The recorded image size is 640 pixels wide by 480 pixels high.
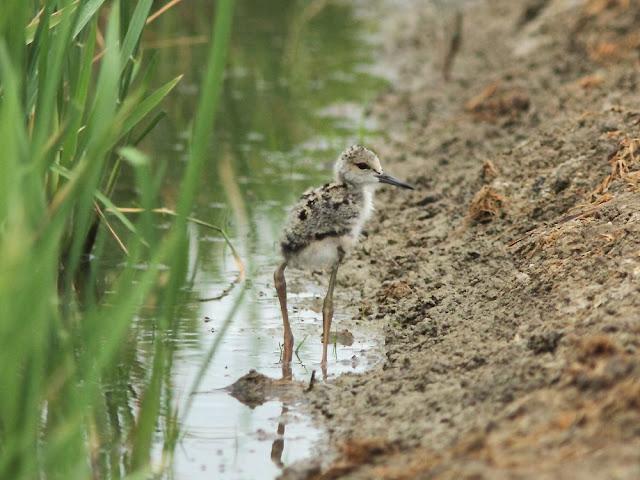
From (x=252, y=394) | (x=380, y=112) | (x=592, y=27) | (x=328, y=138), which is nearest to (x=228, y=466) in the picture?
(x=252, y=394)

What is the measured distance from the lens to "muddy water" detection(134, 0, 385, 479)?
5.11m

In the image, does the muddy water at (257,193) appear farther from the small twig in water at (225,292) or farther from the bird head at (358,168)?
the bird head at (358,168)

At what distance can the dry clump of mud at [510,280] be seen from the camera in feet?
13.2

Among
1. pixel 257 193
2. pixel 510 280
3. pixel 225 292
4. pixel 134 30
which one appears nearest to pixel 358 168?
pixel 510 280

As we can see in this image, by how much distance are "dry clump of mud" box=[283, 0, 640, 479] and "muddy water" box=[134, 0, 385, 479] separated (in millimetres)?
283

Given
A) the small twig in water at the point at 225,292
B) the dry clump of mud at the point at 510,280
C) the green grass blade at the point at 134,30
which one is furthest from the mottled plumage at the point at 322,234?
the green grass blade at the point at 134,30

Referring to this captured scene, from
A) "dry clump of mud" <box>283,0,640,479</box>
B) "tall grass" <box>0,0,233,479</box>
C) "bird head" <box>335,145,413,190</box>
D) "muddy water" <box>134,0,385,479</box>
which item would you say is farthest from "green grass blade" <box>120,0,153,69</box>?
"dry clump of mud" <box>283,0,640,479</box>

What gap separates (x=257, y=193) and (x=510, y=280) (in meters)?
3.22

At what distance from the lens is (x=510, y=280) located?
612cm

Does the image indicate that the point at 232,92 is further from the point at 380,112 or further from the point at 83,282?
the point at 83,282

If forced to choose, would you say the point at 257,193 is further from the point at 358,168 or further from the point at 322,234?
the point at 322,234

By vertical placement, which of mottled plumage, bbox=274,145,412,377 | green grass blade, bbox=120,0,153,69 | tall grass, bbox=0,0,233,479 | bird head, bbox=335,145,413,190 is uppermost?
green grass blade, bbox=120,0,153,69

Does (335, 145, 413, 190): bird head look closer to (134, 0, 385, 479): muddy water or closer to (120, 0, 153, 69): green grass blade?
(134, 0, 385, 479): muddy water

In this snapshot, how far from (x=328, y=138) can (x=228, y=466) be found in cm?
604
